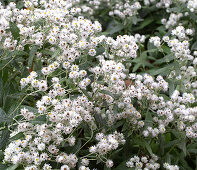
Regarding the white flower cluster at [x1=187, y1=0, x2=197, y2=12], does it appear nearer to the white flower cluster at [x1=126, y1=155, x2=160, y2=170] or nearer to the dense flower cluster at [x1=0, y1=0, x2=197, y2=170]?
the dense flower cluster at [x1=0, y1=0, x2=197, y2=170]

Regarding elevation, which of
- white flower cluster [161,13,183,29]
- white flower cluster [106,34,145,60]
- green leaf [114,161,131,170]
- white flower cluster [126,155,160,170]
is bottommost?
green leaf [114,161,131,170]

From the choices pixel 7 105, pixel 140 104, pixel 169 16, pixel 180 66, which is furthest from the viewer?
pixel 169 16

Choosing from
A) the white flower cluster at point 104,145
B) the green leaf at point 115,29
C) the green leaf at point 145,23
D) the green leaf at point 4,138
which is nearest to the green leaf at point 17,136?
the green leaf at point 4,138

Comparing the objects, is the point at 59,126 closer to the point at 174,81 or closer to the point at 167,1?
the point at 174,81

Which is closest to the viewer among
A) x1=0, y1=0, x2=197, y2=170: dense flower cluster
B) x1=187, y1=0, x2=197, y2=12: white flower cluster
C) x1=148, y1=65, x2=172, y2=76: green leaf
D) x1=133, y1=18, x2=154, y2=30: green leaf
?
x1=0, y1=0, x2=197, y2=170: dense flower cluster

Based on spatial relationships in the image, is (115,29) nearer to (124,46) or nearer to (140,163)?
(124,46)

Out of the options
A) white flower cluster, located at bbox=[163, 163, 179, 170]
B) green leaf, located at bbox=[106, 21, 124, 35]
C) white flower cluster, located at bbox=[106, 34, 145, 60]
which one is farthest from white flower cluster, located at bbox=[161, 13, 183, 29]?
white flower cluster, located at bbox=[163, 163, 179, 170]

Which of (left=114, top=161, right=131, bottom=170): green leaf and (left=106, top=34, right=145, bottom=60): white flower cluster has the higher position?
(left=106, top=34, right=145, bottom=60): white flower cluster

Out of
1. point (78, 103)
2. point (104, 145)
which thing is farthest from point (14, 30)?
point (104, 145)

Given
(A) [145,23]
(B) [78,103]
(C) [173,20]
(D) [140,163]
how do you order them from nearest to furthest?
1. (B) [78,103]
2. (D) [140,163]
3. (C) [173,20]
4. (A) [145,23]

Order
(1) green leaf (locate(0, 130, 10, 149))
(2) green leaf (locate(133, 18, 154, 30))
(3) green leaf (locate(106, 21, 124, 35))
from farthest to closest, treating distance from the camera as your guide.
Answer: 1. (2) green leaf (locate(133, 18, 154, 30))
2. (3) green leaf (locate(106, 21, 124, 35))
3. (1) green leaf (locate(0, 130, 10, 149))

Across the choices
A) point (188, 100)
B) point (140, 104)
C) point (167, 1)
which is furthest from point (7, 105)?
point (167, 1)
